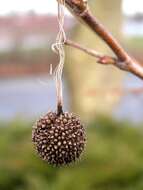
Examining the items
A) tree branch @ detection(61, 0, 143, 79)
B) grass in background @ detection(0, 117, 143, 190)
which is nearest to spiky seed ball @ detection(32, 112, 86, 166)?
tree branch @ detection(61, 0, 143, 79)

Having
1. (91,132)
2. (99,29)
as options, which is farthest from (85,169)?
(99,29)

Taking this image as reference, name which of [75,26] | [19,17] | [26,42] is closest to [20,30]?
[26,42]

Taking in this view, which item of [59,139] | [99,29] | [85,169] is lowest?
[59,139]

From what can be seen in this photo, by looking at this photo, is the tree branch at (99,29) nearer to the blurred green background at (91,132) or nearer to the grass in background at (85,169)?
the blurred green background at (91,132)

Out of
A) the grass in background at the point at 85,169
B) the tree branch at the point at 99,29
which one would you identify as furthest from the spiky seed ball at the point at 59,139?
the grass in background at the point at 85,169

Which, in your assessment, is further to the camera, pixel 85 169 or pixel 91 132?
pixel 91 132

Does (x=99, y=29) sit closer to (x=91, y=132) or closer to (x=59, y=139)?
(x=59, y=139)
